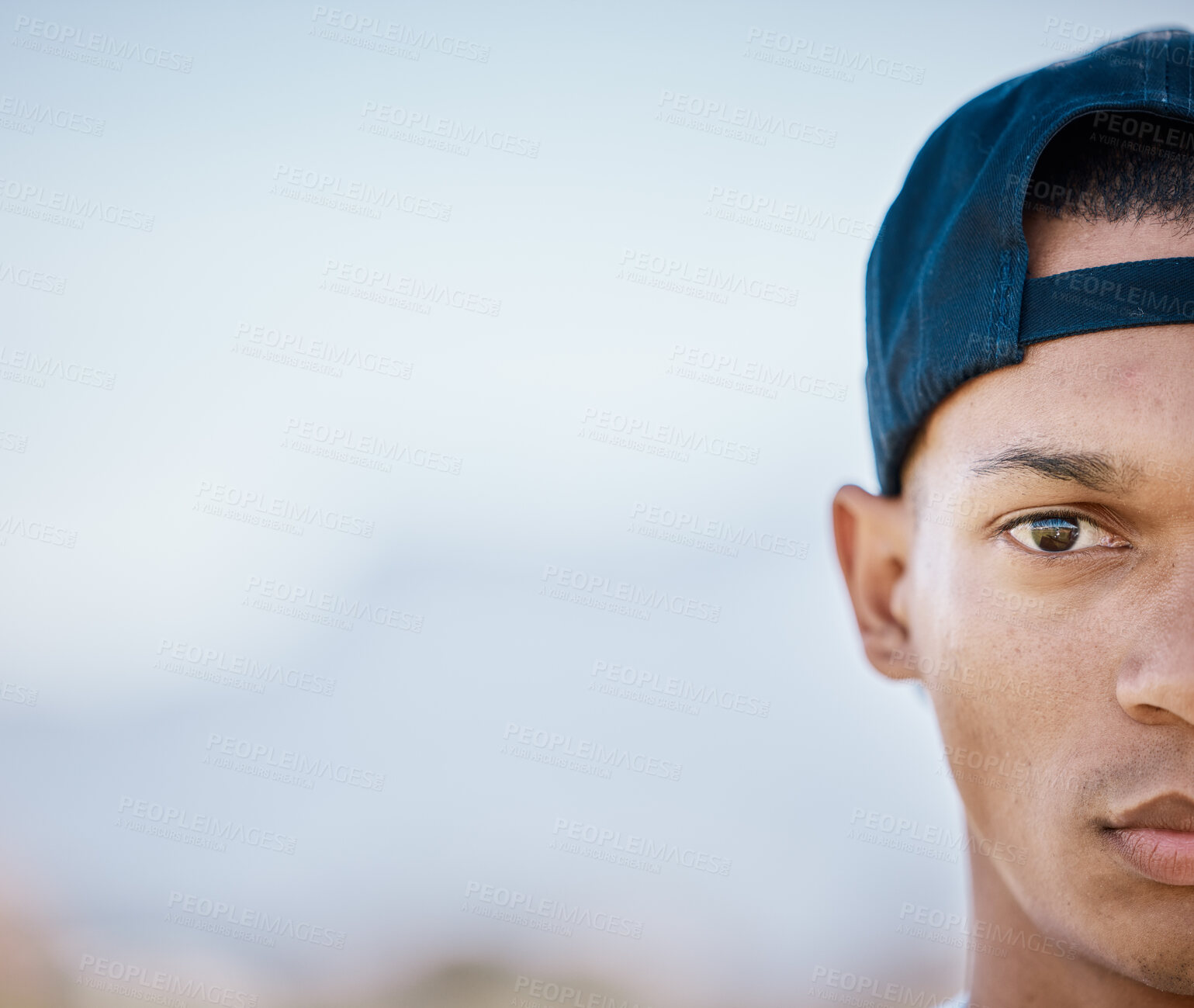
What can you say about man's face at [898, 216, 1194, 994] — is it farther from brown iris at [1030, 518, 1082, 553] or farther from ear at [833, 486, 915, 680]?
ear at [833, 486, 915, 680]

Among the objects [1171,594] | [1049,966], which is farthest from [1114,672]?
[1049,966]

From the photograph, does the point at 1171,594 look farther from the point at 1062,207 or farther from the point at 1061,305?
the point at 1062,207

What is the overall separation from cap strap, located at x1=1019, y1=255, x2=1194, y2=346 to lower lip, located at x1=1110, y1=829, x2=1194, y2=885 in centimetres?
91

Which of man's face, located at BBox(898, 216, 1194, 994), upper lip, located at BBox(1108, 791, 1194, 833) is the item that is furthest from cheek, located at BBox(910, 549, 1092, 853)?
upper lip, located at BBox(1108, 791, 1194, 833)

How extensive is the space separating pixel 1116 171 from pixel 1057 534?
2.46ft

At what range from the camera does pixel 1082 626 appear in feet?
5.68

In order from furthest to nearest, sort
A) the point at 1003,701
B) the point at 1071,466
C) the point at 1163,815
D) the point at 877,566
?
the point at 877,566
the point at 1003,701
the point at 1071,466
the point at 1163,815

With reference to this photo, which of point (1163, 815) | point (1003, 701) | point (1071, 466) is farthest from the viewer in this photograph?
point (1003, 701)

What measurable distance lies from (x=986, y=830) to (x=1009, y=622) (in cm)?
44

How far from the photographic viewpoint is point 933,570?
6.56ft

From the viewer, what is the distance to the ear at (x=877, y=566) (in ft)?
7.19

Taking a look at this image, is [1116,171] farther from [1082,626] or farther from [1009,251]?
[1082,626]

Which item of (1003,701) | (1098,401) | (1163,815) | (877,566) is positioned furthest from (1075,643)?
(877,566)

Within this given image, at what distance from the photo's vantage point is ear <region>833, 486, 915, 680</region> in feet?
7.19
